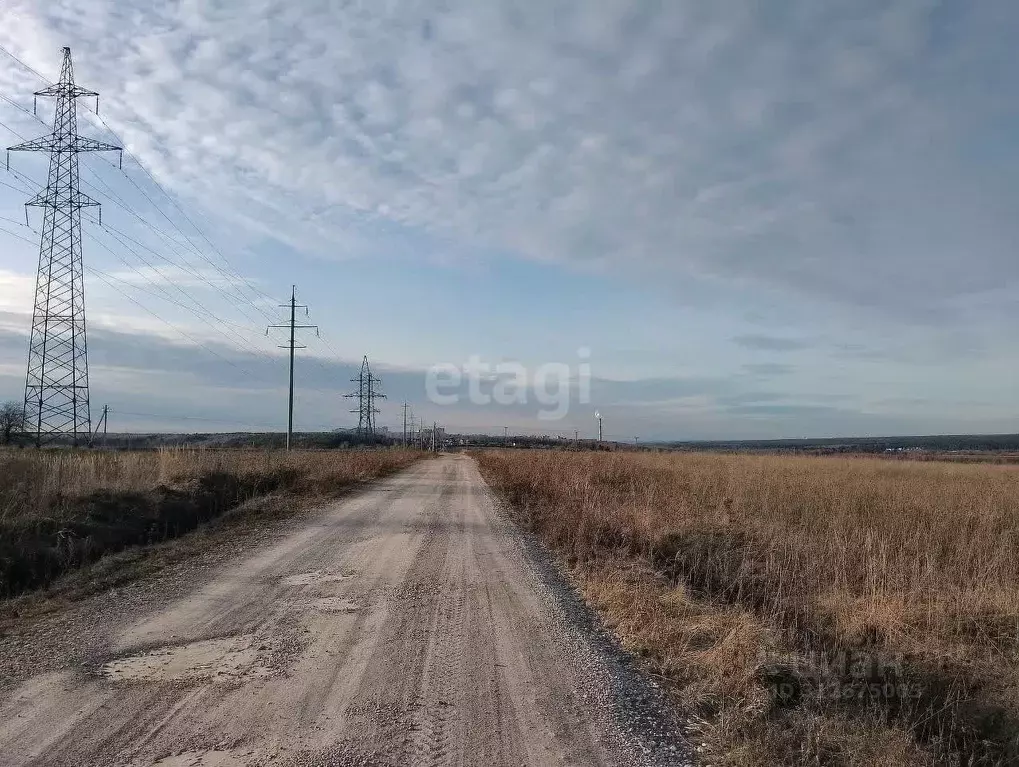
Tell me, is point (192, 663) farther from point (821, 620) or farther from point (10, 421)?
point (10, 421)

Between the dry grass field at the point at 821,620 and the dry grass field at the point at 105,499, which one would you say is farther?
the dry grass field at the point at 105,499

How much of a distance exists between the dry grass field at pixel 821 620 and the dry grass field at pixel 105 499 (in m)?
7.10

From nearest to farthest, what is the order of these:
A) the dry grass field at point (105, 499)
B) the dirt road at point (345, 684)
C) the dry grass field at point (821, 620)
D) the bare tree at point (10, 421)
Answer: the dirt road at point (345, 684) < the dry grass field at point (821, 620) < the dry grass field at point (105, 499) < the bare tree at point (10, 421)

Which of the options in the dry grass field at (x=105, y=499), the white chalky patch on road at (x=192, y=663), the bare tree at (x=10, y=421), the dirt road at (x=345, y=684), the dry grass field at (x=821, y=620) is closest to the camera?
the dirt road at (x=345, y=684)

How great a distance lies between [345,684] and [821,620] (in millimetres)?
4880

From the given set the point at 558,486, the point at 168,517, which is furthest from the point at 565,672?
the point at 558,486

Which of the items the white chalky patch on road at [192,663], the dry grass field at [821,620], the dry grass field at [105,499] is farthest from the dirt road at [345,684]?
the dry grass field at [105,499]

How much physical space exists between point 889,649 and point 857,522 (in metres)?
7.22

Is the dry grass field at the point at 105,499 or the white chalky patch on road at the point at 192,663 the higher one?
the dry grass field at the point at 105,499

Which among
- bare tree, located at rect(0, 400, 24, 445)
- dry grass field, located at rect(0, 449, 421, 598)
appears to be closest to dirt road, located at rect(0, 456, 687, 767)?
dry grass field, located at rect(0, 449, 421, 598)

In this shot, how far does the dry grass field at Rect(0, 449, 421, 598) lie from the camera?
9266 millimetres

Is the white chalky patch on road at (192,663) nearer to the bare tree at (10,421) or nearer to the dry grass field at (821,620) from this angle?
the dry grass field at (821,620)

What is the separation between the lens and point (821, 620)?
7.05m

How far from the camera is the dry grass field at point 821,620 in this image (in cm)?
436
